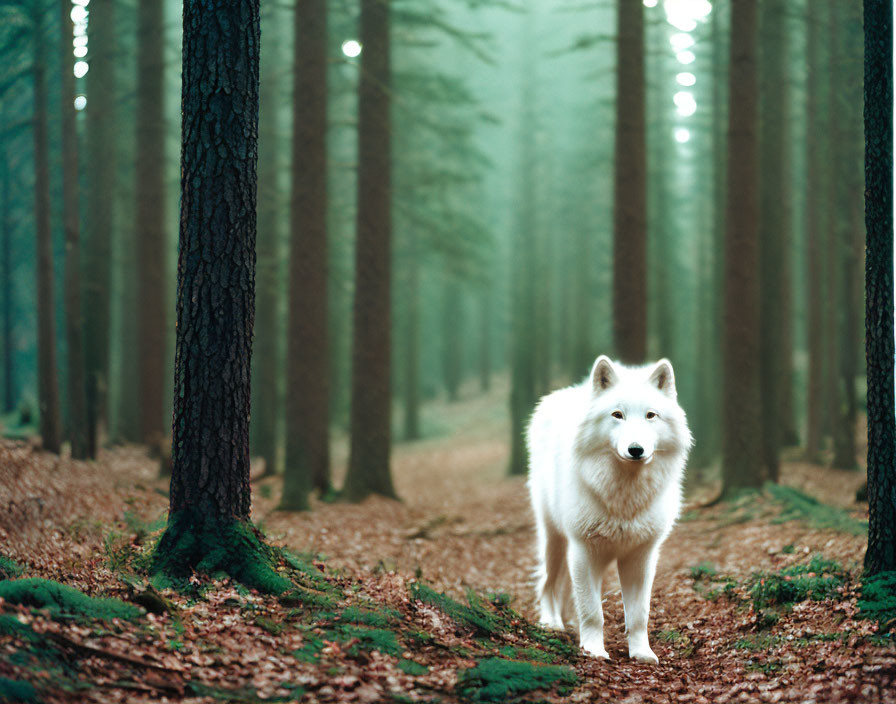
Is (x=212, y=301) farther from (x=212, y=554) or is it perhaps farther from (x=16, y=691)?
(x=16, y=691)

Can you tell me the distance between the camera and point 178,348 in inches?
223

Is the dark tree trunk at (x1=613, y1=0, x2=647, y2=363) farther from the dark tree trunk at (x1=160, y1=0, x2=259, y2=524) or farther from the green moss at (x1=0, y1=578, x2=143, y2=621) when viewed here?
the green moss at (x1=0, y1=578, x2=143, y2=621)

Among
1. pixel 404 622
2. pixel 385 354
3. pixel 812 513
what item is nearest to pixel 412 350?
pixel 385 354

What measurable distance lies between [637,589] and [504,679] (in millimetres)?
1997

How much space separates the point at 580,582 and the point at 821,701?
2028 millimetres

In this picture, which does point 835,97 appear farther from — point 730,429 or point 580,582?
point 580,582

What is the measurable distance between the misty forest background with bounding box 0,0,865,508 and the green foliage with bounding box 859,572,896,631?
6.03m

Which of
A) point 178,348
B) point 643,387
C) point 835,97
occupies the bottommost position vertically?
point 643,387

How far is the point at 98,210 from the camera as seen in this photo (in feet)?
47.0

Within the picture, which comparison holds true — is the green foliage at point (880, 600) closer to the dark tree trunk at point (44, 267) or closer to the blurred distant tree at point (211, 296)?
the blurred distant tree at point (211, 296)

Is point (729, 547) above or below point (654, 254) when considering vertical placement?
below

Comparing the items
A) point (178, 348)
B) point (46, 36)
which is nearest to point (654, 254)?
point (46, 36)

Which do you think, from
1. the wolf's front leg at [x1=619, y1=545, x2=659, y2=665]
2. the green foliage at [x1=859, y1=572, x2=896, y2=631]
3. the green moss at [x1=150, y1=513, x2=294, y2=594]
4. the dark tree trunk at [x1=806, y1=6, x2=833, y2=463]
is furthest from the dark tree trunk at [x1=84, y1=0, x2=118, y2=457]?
the dark tree trunk at [x1=806, y1=6, x2=833, y2=463]

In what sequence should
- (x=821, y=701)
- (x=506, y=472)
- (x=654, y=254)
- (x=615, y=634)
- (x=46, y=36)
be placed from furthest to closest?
(x=654, y=254)
(x=506, y=472)
(x=46, y=36)
(x=615, y=634)
(x=821, y=701)
